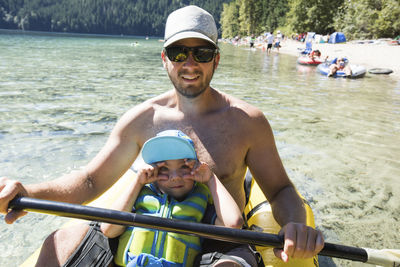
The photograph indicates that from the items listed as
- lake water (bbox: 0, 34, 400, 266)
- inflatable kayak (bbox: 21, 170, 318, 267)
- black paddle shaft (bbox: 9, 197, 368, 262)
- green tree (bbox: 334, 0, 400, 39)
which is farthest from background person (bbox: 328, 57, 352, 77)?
black paddle shaft (bbox: 9, 197, 368, 262)

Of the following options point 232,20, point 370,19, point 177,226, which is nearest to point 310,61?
point 370,19

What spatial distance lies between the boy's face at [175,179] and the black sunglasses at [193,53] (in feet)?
2.47

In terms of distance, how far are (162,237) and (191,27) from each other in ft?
4.51

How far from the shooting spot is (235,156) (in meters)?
2.21

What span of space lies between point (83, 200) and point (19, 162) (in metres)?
3.15

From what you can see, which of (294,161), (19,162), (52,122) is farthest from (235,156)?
(52,122)

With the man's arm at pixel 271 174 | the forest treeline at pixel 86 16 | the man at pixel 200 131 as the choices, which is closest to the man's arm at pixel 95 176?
the man at pixel 200 131

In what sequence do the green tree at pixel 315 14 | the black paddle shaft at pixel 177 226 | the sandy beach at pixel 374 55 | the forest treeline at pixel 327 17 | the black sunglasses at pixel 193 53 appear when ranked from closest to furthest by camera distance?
the black paddle shaft at pixel 177 226 < the black sunglasses at pixel 193 53 < the sandy beach at pixel 374 55 < the forest treeline at pixel 327 17 < the green tree at pixel 315 14

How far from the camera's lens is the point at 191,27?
2.12m

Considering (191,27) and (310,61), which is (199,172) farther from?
(310,61)

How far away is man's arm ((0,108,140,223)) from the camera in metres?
1.82

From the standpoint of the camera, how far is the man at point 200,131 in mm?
2094

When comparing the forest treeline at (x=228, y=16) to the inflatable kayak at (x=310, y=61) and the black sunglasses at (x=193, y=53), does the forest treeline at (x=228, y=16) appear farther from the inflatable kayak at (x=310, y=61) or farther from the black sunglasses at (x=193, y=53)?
the black sunglasses at (x=193, y=53)

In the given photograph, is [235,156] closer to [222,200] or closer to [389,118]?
[222,200]
